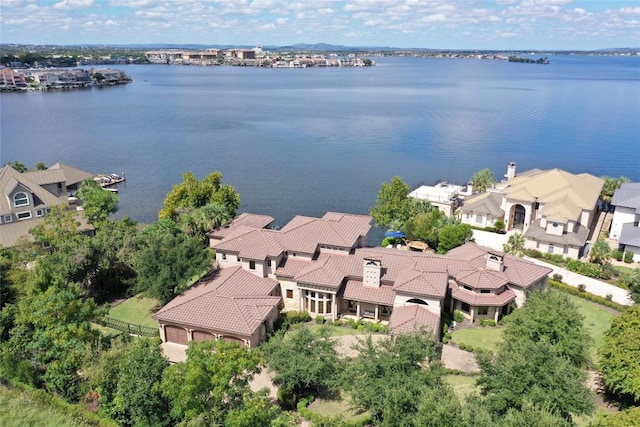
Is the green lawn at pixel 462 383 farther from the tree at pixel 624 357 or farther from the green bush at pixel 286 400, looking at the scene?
the green bush at pixel 286 400

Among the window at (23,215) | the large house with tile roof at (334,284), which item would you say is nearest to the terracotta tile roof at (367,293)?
the large house with tile roof at (334,284)

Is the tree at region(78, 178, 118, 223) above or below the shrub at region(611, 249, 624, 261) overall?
above

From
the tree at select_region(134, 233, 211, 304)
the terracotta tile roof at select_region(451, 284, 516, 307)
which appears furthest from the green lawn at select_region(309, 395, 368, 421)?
the tree at select_region(134, 233, 211, 304)

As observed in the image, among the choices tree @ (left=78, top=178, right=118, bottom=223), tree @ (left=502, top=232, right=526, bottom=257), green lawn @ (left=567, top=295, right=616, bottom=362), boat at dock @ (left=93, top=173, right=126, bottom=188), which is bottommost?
green lawn @ (left=567, top=295, right=616, bottom=362)

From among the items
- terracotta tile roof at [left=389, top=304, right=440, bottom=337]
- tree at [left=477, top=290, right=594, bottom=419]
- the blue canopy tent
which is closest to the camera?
tree at [left=477, top=290, right=594, bottom=419]

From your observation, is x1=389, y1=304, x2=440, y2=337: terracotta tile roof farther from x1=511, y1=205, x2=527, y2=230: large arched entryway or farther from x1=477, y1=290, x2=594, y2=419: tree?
x1=511, y1=205, x2=527, y2=230: large arched entryway

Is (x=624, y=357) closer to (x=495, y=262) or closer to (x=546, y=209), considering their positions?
(x=495, y=262)
